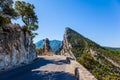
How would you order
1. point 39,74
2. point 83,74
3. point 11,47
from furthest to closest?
1. point 11,47
2. point 39,74
3. point 83,74

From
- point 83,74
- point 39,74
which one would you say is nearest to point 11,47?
point 39,74

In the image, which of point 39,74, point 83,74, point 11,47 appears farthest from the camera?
point 11,47

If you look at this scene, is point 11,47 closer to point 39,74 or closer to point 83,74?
point 39,74

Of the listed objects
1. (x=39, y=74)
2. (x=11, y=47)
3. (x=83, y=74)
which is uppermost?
(x=11, y=47)

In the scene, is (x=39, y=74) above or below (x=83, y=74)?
below

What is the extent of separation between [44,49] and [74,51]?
52.7 m

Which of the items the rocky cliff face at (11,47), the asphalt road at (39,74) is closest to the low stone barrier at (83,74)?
the asphalt road at (39,74)

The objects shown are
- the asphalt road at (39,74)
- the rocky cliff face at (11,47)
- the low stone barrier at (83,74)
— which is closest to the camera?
the low stone barrier at (83,74)

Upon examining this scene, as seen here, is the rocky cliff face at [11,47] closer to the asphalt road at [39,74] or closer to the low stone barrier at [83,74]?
the asphalt road at [39,74]

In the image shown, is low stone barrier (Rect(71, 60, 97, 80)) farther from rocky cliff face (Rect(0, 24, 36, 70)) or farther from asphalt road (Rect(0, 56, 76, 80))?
rocky cliff face (Rect(0, 24, 36, 70))

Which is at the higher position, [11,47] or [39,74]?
[11,47]

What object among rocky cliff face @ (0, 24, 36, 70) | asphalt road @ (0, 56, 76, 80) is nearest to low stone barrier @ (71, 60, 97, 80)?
asphalt road @ (0, 56, 76, 80)

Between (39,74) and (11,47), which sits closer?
(39,74)

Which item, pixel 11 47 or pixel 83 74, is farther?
pixel 11 47
